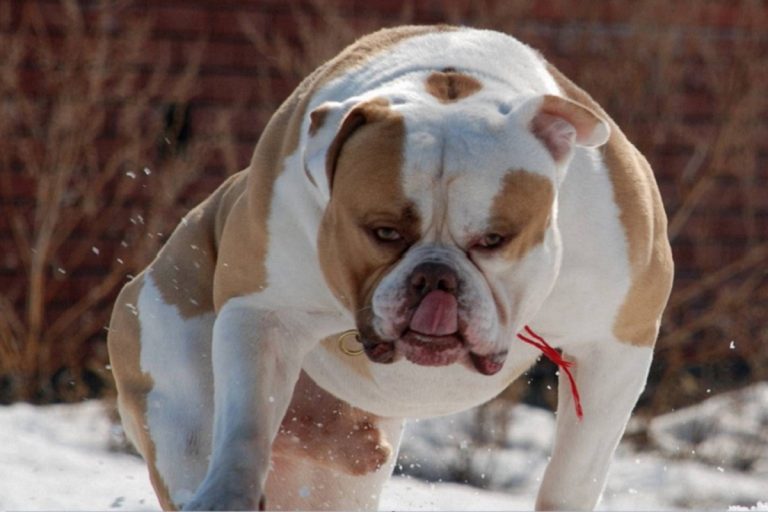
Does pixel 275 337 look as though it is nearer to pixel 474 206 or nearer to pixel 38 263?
pixel 474 206

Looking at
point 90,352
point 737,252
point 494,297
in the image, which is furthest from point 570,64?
point 494,297

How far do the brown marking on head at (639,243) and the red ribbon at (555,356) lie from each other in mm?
172

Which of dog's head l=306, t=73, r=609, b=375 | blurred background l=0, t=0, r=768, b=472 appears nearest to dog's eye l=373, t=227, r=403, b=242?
dog's head l=306, t=73, r=609, b=375

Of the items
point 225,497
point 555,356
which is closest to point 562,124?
point 555,356

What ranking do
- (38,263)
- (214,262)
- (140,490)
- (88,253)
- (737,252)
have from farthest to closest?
(737,252) → (88,253) → (38,263) → (140,490) → (214,262)

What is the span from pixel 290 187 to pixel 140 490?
2.42 m

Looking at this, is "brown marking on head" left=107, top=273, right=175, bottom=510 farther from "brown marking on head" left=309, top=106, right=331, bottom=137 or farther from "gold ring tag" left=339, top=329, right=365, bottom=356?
"brown marking on head" left=309, top=106, right=331, bottom=137

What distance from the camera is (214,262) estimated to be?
15.6ft

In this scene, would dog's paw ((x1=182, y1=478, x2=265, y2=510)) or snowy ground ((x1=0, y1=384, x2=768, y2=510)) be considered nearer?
dog's paw ((x1=182, y1=478, x2=265, y2=510))

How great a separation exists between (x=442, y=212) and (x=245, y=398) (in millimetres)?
718

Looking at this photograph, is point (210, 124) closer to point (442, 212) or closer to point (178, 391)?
point (178, 391)

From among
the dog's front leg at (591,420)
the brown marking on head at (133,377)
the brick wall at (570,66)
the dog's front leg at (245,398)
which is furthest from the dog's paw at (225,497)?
the brick wall at (570,66)

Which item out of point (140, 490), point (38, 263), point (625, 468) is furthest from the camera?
point (38, 263)

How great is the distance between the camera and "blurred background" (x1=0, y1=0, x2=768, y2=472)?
319 inches
